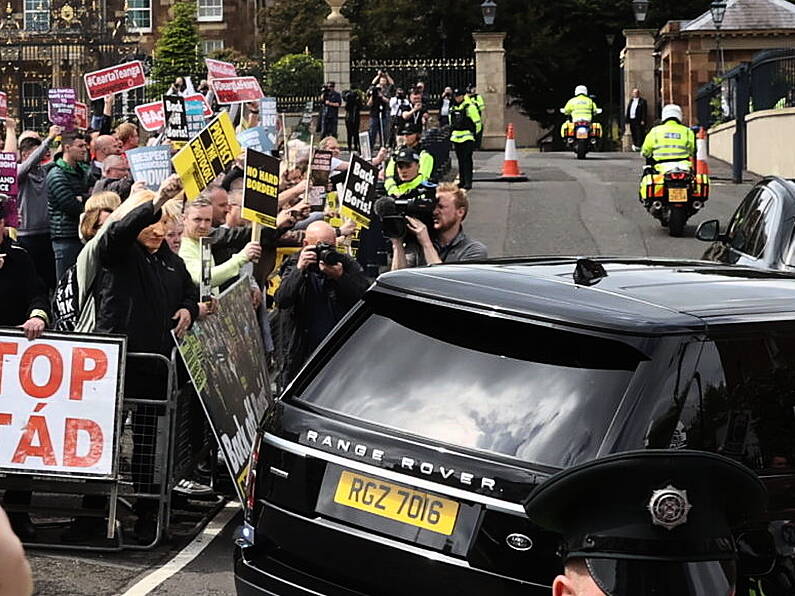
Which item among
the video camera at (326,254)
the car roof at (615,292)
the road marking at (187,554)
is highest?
the car roof at (615,292)

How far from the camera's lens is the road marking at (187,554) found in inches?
313

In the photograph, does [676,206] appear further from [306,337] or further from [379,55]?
[379,55]

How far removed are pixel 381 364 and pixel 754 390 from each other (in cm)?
114

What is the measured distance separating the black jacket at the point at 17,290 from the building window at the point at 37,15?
56848 mm

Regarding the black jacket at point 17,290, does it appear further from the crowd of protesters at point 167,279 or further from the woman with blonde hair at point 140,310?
the woman with blonde hair at point 140,310

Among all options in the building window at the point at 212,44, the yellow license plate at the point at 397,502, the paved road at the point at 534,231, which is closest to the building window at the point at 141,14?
the building window at the point at 212,44

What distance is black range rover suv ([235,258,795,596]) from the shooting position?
4.70 meters

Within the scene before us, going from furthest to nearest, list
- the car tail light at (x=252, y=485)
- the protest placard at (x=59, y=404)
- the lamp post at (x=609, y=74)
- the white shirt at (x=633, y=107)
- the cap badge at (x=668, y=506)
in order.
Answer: the lamp post at (x=609, y=74) < the white shirt at (x=633, y=107) < the protest placard at (x=59, y=404) < the car tail light at (x=252, y=485) < the cap badge at (x=668, y=506)

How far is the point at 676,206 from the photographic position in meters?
22.5

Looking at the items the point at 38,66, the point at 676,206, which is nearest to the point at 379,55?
the point at 38,66

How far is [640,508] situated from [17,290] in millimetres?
6732

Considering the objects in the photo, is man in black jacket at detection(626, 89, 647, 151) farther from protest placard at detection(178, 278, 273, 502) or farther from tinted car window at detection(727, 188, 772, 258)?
protest placard at detection(178, 278, 273, 502)

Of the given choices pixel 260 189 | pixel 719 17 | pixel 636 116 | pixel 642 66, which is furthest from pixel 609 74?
pixel 260 189

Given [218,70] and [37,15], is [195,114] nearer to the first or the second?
[218,70]
